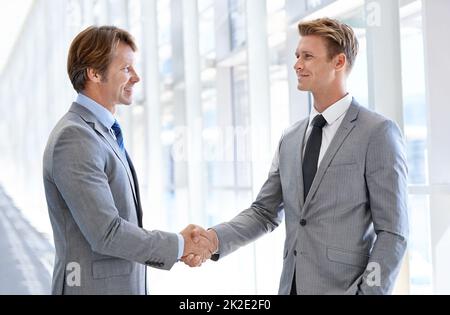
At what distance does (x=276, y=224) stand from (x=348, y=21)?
1.07 metres

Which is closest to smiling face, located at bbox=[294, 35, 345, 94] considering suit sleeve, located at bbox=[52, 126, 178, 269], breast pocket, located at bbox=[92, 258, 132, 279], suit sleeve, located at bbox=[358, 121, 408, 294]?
suit sleeve, located at bbox=[358, 121, 408, 294]

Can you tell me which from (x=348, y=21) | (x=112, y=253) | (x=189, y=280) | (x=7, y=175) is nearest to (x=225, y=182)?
(x=189, y=280)

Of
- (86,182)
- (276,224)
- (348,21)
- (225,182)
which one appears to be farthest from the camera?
(225,182)

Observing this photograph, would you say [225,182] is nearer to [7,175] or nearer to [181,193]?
[181,193]

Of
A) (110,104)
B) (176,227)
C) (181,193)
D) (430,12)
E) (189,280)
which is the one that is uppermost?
(430,12)

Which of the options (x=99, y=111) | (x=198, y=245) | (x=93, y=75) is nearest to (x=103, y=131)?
(x=99, y=111)

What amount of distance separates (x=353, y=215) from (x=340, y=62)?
0.55m

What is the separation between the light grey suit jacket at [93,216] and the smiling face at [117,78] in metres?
0.13

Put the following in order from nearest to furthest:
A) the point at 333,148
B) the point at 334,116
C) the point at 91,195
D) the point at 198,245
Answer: the point at 91,195 → the point at 333,148 → the point at 334,116 → the point at 198,245

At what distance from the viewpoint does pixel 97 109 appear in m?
1.81

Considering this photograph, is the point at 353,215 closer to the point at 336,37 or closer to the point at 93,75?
the point at 336,37

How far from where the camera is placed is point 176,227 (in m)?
4.64

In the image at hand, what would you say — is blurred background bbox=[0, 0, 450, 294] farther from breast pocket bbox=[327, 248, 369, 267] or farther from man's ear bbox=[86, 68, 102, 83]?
man's ear bbox=[86, 68, 102, 83]

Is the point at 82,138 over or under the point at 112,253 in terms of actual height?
over
